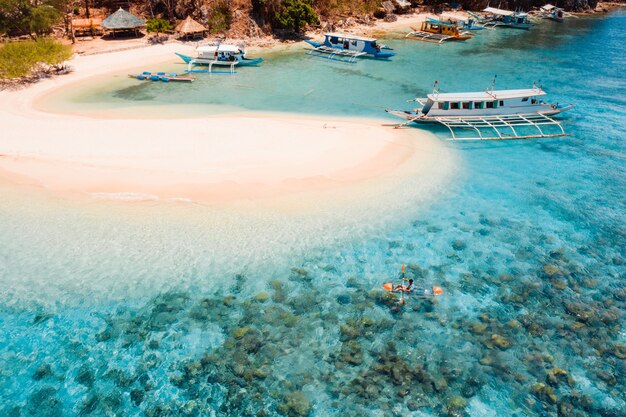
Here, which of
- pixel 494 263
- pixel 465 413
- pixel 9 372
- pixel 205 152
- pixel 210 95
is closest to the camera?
pixel 465 413

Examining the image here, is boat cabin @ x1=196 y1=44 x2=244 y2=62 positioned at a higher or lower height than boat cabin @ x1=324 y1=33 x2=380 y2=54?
lower

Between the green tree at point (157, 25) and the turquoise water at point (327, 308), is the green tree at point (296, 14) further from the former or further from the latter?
the turquoise water at point (327, 308)

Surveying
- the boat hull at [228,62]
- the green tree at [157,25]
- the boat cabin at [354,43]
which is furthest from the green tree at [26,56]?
the boat cabin at [354,43]

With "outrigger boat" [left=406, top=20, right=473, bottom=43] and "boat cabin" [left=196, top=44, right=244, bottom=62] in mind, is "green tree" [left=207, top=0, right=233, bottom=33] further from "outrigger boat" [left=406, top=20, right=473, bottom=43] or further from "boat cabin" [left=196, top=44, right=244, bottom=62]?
"outrigger boat" [left=406, top=20, right=473, bottom=43]

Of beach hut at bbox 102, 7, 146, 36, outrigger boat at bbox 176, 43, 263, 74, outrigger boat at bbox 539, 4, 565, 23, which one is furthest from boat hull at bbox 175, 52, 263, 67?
outrigger boat at bbox 539, 4, 565, 23

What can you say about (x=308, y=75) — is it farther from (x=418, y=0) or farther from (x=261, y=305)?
(x=418, y=0)

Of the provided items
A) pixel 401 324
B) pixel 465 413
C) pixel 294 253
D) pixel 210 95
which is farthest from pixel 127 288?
pixel 210 95
